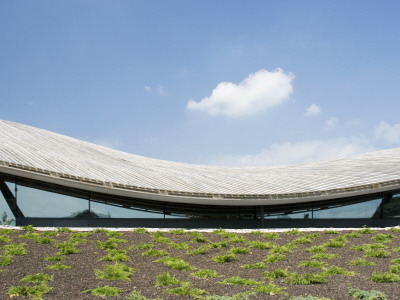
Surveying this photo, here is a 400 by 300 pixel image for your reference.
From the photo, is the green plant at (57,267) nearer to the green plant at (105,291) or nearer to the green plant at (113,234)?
the green plant at (105,291)

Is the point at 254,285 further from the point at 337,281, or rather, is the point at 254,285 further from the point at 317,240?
→ the point at 317,240

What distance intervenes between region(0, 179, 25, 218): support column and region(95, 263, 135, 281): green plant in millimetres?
8048

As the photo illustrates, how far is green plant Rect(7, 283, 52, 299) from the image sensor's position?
6.88 meters

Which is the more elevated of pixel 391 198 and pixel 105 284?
pixel 391 198

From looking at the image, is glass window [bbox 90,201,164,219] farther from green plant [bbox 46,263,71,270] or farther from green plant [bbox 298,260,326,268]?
green plant [bbox 298,260,326,268]

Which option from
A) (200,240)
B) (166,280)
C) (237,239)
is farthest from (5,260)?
(237,239)

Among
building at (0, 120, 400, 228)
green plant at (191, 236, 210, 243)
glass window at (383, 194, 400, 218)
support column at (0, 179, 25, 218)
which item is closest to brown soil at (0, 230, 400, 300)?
green plant at (191, 236, 210, 243)

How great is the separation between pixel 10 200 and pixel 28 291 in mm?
9314

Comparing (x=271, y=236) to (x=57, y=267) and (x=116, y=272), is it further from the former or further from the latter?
(x=57, y=267)

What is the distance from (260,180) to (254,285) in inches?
452

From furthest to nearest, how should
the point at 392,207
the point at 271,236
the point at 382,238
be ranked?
the point at 392,207 → the point at 271,236 → the point at 382,238

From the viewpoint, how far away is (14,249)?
31.4 ft

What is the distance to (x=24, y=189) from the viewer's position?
15.6m

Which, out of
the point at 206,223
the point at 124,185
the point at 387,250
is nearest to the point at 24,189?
the point at 124,185
